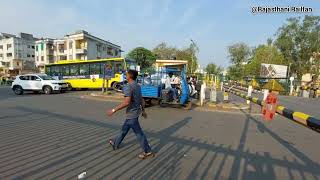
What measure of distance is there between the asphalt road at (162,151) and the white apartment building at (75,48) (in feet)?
152

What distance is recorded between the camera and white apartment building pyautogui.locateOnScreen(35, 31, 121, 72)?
5225 centimetres

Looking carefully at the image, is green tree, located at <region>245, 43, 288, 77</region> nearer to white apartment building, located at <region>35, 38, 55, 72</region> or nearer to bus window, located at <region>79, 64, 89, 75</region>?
bus window, located at <region>79, 64, 89, 75</region>

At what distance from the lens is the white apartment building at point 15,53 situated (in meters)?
66.6

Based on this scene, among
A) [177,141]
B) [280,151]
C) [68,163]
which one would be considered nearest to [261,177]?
[280,151]

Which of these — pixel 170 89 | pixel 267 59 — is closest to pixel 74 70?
pixel 170 89

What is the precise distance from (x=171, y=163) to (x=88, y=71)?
1982 cm

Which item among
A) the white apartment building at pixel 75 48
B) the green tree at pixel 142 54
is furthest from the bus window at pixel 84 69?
the green tree at pixel 142 54

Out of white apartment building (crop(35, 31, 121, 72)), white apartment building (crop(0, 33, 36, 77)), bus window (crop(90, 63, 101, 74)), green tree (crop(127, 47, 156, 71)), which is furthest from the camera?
white apartment building (crop(0, 33, 36, 77))

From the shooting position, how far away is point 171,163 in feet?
15.0

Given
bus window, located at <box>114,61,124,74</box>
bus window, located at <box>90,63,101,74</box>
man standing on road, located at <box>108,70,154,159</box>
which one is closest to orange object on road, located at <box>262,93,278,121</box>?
man standing on road, located at <box>108,70,154,159</box>

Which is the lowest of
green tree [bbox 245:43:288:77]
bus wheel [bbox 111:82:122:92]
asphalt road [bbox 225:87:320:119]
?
asphalt road [bbox 225:87:320:119]

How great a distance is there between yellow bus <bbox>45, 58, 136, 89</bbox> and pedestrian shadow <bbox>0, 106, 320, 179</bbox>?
15588 mm

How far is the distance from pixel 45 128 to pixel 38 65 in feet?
207

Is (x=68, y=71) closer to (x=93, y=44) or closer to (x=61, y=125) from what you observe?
(x=61, y=125)
